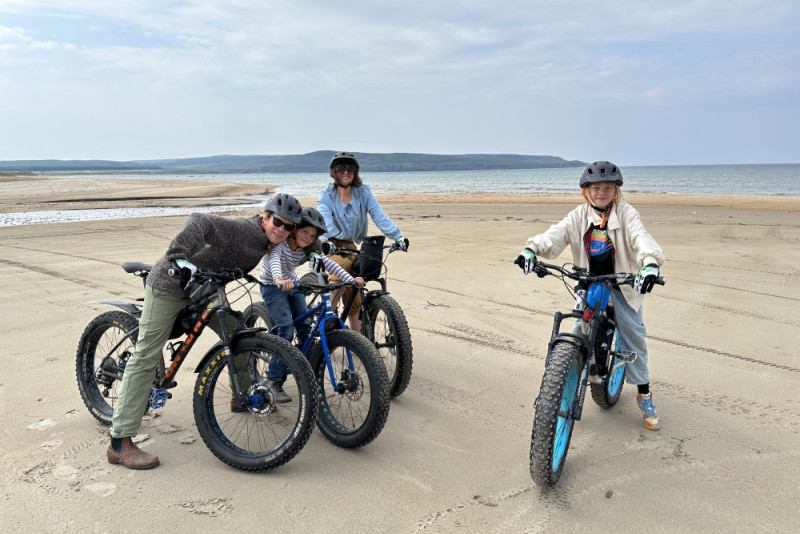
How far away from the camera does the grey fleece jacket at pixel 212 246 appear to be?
11.0ft

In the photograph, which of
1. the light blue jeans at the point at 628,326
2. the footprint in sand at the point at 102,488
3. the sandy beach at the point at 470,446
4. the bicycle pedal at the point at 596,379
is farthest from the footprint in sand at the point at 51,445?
the light blue jeans at the point at 628,326

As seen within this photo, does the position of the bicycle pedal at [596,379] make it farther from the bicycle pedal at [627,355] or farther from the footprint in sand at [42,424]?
the footprint in sand at [42,424]

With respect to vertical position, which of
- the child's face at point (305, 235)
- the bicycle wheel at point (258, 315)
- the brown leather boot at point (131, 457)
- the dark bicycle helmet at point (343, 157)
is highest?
the dark bicycle helmet at point (343, 157)

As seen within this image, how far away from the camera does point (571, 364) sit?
3203 mm

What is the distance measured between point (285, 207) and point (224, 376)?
3.94ft

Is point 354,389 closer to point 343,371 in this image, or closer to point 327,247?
point 343,371

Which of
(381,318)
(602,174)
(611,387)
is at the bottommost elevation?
(611,387)

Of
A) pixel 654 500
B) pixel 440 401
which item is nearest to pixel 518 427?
pixel 440 401

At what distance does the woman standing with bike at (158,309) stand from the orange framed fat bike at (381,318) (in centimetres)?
100

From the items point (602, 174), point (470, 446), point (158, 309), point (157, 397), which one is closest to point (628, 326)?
point (602, 174)

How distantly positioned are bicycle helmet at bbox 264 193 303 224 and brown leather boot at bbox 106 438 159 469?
1705 mm

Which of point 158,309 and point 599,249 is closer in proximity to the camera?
point 158,309

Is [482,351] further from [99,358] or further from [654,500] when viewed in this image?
[99,358]

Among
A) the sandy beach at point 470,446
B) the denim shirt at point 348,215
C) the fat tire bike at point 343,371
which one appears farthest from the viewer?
the denim shirt at point 348,215
